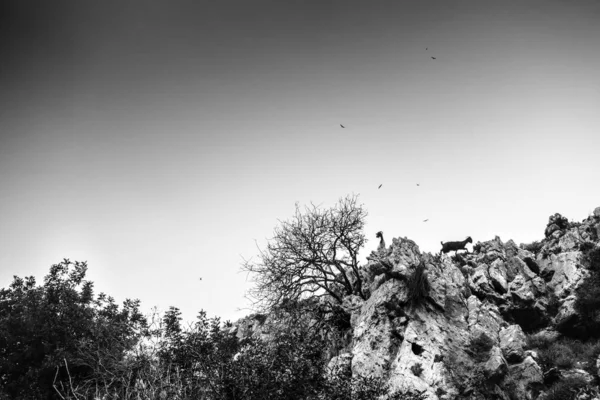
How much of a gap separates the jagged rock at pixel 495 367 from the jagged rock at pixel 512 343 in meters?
0.90

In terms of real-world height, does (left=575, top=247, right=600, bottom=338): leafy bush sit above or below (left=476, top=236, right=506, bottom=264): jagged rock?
below

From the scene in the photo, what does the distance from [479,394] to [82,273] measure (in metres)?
26.2

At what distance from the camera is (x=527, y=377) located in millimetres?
12328

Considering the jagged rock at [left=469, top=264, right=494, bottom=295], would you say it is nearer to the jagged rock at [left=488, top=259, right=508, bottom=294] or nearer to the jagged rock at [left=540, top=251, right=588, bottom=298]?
the jagged rock at [left=488, top=259, right=508, bottom=294]

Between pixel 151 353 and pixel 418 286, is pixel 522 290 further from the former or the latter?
pixel 151 353

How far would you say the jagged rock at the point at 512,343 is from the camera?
13223mm

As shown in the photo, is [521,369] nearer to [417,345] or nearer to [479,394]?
[479,394]

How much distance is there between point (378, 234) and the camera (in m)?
22.5

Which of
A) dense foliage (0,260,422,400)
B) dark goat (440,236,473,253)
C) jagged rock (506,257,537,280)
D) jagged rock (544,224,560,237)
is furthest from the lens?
dark goat (440,236,473,253)

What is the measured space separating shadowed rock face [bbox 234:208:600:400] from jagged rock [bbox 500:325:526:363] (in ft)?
0.12

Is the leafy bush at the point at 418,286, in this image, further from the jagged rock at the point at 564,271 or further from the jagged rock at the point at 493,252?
the jagged rock at the point at 493,252

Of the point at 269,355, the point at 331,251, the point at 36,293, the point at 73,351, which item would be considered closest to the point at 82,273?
the point at 36,293

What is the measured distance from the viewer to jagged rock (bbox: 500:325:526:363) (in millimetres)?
13223

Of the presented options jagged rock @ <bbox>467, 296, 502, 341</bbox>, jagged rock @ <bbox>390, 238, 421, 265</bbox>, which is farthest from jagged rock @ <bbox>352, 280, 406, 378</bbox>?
jagged rock @ <bbox>467, 296, 502, 341</bbox>
